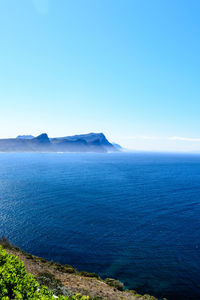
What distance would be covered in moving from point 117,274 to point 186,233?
2385 cm

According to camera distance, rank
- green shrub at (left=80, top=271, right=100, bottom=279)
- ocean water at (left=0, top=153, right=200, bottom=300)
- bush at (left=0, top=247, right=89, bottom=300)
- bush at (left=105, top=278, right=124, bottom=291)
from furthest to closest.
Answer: ocean water at (left=0, top=153, right=200, bottom=300), green shrub at (left=80, top=271, right=100, bottom=279), bush at (left=105, top=278, right=124, bottom=291), bush at (left=0, top=247, right=89, bottom=300)

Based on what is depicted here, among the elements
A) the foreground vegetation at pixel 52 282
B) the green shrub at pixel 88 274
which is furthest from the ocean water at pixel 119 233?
the foreground vegetation at pixel 52 282

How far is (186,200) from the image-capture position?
69.8m

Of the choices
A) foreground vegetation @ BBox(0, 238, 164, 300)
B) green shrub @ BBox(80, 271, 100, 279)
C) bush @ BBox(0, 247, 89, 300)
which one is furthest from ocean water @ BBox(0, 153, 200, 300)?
bush @ BBox(0, 247, 89, 300)

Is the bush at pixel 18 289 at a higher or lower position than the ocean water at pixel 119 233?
higher

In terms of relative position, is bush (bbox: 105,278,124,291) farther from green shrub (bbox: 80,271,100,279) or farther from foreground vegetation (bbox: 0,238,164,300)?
green shrub (bbox: 80,271,100,279)

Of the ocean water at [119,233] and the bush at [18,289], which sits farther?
the ocean water at [119,233]

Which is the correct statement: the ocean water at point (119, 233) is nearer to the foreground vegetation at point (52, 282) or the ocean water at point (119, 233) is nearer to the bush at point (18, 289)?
the foreground vegetation at point (52, 282)

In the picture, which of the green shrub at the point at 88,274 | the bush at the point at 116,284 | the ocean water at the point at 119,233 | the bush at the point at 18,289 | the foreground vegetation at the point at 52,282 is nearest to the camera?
the bush at the point at 18,289

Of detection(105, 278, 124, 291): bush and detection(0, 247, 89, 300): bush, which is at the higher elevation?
detection(0, 247, 89, 300): bush

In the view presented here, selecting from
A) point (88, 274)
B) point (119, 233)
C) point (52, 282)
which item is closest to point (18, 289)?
point (52, 282)

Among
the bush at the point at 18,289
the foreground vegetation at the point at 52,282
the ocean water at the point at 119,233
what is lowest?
the ocean water at the point at 119,233

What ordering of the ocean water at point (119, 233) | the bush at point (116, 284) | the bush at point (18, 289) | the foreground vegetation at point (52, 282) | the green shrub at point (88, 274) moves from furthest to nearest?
the ocean water at point (119, 233), the green shrub at point (88, 274), the bush at point (116, 284), the foreground vegetation at point (52, 282), the bush at point (18, 289)

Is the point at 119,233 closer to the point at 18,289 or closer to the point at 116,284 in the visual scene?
the point at 116,284
